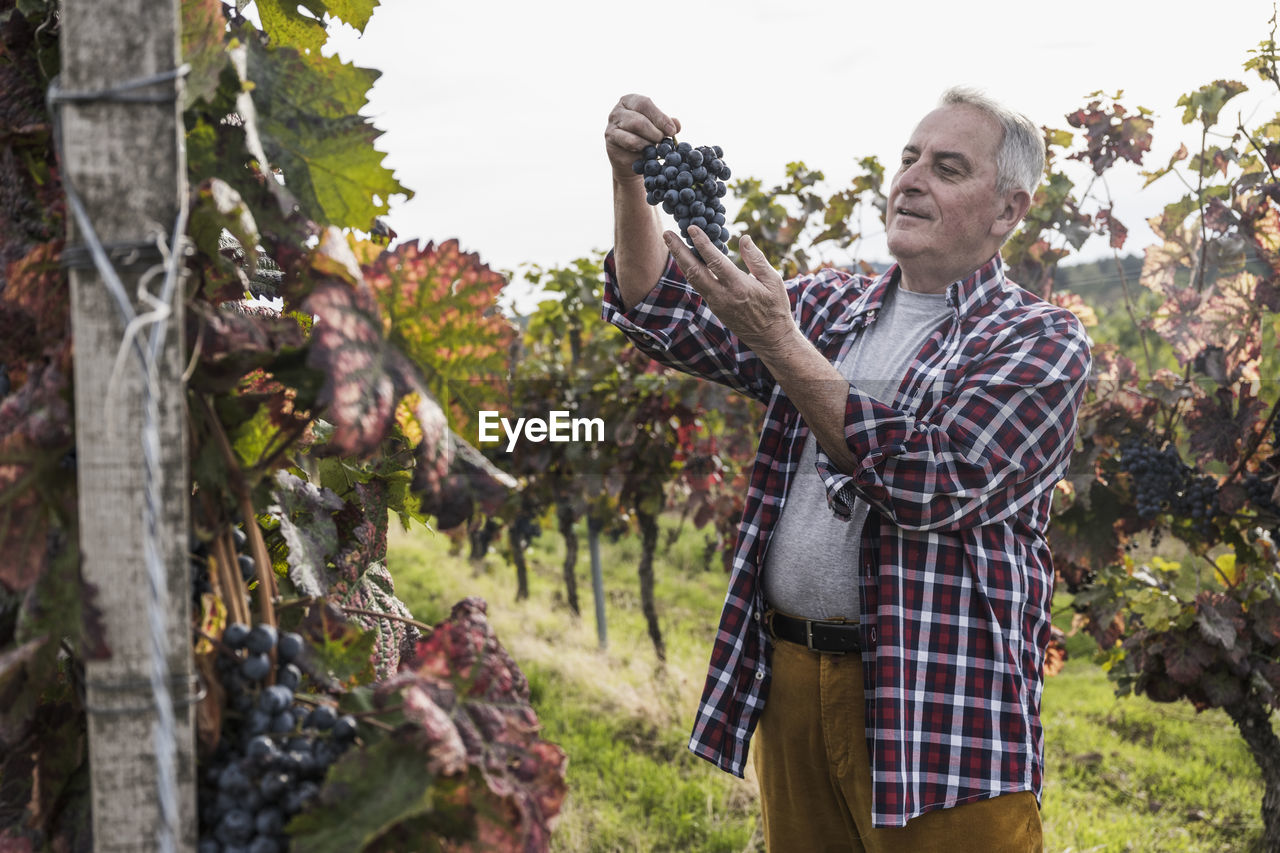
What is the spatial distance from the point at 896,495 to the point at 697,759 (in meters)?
3.43

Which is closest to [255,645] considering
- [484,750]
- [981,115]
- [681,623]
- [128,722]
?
[128,722]

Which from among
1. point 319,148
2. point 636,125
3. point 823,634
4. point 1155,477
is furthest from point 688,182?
point 1155,477

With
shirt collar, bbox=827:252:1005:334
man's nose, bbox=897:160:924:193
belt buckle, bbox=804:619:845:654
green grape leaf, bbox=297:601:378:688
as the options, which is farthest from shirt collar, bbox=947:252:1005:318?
green grape leaf, bbox=297:601:378:688

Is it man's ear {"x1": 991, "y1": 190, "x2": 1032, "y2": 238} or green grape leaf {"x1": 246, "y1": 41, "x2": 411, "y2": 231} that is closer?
green grape leaf {"x1": 246, "y1": 41, "x2": 411, "y2": 231}

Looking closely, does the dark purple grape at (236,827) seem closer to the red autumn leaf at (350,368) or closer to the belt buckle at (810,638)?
the red autumn leaf at (350,368)

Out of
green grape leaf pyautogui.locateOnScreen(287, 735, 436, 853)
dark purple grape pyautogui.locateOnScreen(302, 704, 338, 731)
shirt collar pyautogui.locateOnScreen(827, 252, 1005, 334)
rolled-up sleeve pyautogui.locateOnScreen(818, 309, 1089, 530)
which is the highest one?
shirt collar pyautogui.locateOnScreen(827, 252, 1005, 334)

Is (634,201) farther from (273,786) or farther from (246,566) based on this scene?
(273,786)

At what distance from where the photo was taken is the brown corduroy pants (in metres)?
2.04

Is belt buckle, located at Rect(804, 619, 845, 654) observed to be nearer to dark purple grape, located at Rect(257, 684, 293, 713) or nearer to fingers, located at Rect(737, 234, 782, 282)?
fingers, located at Rect(737, 234, 782, 282)

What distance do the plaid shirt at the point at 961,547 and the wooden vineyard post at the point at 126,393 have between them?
1.35 metres

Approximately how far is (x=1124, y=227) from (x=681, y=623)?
4.71 m

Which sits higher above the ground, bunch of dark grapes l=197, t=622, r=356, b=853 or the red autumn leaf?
the red autumn leaf

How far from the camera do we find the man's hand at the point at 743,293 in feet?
6.20

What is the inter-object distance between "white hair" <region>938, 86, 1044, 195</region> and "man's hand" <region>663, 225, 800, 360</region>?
0.79m
